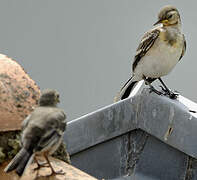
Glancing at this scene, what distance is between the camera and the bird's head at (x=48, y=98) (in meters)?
3.19

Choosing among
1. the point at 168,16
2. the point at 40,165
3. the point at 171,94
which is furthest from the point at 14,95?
the point at 168,16

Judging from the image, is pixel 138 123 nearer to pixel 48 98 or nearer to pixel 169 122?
pixel 169 122

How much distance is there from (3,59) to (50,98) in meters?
0.51

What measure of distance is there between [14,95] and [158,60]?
329 cm

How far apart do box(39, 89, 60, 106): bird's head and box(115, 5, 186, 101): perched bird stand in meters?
3.07

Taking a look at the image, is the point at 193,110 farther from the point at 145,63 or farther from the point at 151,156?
the point at 145,63

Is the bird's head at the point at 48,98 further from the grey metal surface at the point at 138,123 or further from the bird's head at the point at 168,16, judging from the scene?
the bird's head at the point at 168,16

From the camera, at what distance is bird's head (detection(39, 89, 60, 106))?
3189mm

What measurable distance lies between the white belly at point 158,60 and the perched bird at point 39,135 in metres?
3.35

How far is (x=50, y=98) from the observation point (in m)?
3.21

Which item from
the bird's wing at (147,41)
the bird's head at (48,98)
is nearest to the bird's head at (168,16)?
the bird's wing at (147,41)

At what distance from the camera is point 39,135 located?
9.41ft

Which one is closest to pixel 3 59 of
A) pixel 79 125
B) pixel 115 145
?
pixel 79 125

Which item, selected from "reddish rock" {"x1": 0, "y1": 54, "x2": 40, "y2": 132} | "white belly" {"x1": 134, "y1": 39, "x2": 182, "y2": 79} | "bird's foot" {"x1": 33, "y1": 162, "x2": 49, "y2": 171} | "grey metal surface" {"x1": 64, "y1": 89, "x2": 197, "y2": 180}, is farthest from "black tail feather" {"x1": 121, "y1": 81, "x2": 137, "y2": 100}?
"bird's foot" {"x1": 33, "y1": 162, "x2": 49, "y2": 171}
